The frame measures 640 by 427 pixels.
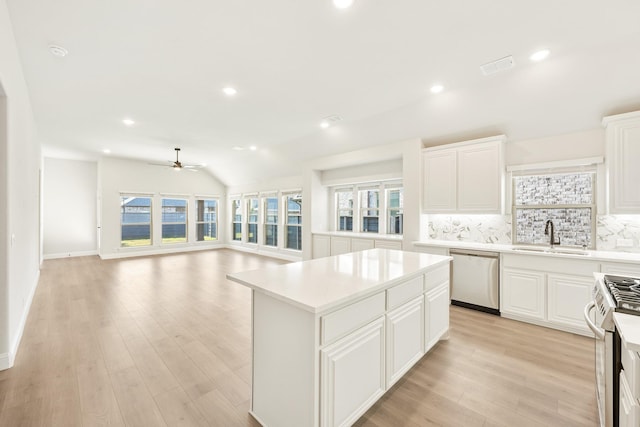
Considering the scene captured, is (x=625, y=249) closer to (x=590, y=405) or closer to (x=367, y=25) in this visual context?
(x=590, y=405)

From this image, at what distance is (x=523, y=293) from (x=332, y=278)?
2897 mm

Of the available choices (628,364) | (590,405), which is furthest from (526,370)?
(628,364)

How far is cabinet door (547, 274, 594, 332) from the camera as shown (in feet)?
9.57

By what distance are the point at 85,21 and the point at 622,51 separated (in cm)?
486

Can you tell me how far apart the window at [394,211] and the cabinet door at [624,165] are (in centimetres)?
302

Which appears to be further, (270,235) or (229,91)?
(270,235)

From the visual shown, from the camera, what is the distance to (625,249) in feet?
10.4

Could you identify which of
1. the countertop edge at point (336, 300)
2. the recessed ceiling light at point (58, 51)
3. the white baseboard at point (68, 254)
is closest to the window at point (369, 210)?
the countertop edge at point (336, 300)

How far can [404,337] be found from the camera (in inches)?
81.1

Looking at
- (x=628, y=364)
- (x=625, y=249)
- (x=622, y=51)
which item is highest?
(x=622, y=51)

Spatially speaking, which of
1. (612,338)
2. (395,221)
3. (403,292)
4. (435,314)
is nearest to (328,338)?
(403,292)

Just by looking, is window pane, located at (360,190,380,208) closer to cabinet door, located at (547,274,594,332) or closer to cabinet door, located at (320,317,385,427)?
cabinet door, located at (547,274,594,332)

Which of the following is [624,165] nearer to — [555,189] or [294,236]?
[555,189]

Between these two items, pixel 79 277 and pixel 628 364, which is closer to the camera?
pixel 628 364
